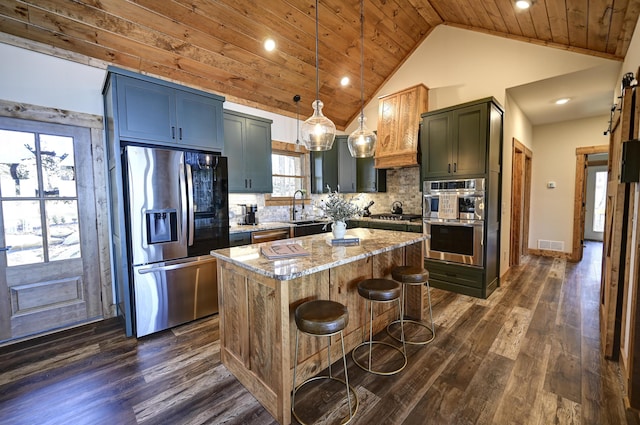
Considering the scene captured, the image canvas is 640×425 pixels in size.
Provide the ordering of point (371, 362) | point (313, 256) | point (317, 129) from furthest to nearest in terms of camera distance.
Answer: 1. point (317, 129)
2. point (371, 362)
3. point (313, 256)

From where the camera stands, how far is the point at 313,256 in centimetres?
193

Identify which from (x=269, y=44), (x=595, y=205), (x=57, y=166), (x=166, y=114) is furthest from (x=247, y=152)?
(x=595, y=205)

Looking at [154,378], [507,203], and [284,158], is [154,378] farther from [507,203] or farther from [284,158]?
[507,203]

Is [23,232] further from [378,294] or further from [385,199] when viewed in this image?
[385,199]

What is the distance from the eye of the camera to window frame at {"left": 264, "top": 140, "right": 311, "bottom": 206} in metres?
4.69

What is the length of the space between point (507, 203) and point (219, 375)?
175 inches

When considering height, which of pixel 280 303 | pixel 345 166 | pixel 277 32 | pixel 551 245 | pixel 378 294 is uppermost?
pixel 277 32

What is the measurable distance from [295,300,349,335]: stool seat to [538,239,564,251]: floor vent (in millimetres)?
6020

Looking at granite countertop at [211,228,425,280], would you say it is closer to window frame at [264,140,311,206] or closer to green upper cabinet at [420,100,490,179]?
green upper cabinet at [420,100,490,179]

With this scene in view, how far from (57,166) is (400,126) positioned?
175 inches

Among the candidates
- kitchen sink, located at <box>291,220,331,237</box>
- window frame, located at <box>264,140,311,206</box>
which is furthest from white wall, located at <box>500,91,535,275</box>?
window frame, located at <box>264,140,311,206</box>

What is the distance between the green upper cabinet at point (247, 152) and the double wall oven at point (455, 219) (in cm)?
244

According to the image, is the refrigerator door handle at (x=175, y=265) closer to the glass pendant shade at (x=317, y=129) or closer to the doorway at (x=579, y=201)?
the glass pendant shade at (x=317, y=129)

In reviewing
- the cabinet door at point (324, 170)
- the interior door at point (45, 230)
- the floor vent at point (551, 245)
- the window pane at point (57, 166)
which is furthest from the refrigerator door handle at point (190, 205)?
the floor vent at point (551, 245)
